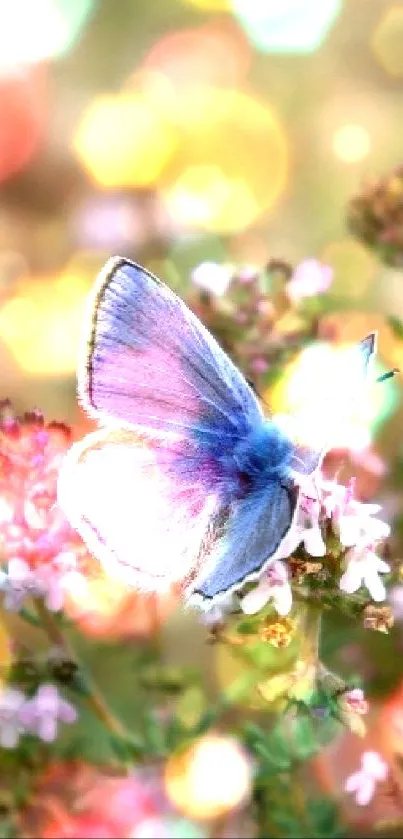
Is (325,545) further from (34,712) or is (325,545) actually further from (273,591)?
(34,712)

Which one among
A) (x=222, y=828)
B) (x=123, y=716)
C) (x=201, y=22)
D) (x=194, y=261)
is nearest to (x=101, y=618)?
(x=123, y=716)

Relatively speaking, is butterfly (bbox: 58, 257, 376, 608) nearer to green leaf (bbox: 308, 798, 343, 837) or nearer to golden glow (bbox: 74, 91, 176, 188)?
green leaf (bbox: 308, 798, 343, 837)

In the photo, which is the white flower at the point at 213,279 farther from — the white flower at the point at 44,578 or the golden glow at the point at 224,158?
the golden glow at the point at 224,158

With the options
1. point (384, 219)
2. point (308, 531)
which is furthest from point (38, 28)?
point (308, 531)

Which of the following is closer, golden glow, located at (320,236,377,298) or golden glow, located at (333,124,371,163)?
golden glow, located at (320,236,377,298)

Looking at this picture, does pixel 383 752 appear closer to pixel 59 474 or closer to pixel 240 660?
pixel 240 660

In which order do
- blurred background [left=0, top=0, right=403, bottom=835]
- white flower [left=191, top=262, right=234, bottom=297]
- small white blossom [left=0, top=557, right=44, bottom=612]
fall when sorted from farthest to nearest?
blurred background [left=0, top=0, right=403, bottom=835], white flower [left=191, top=262, right=234, bottom=297], small white blossom [left=0, top=557, right=44, bottom=612]

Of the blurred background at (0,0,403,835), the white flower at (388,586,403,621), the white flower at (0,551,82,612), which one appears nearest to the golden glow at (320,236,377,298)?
the blurred background at (0,0,403,835)
